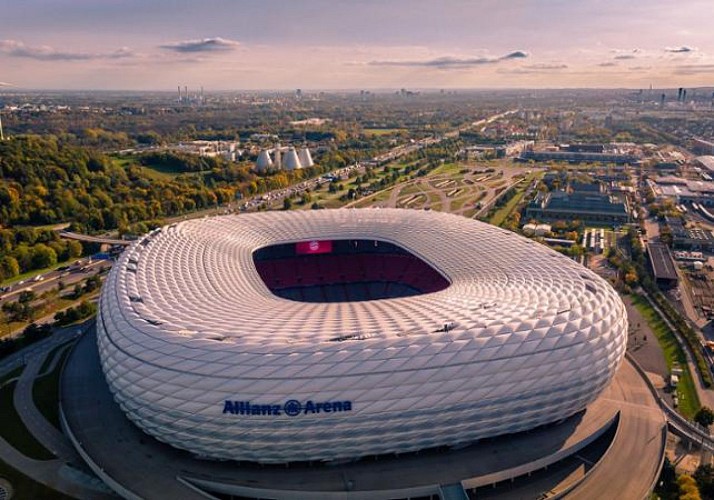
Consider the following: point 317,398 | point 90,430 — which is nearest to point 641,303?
point 317,398

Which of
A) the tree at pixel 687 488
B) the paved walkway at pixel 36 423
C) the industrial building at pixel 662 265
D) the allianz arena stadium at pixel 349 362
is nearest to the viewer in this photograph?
the allianz arena stadium at pixel 349 362

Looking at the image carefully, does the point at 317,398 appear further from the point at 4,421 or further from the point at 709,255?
the point at 709,255

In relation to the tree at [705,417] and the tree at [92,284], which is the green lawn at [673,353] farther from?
the tree at [92,284]

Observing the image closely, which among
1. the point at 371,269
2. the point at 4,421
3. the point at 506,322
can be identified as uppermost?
the point at 506,322

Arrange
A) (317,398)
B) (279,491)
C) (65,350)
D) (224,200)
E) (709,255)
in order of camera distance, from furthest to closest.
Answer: (224,200), (709,255), (65,350), (279,491), (317,398)

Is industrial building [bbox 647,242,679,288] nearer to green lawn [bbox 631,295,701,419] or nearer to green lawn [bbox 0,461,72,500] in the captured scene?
green lawn [bbox 631,295,701,419]

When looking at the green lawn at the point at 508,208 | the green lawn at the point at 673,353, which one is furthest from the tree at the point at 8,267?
the green lawn at the point at 673,353
